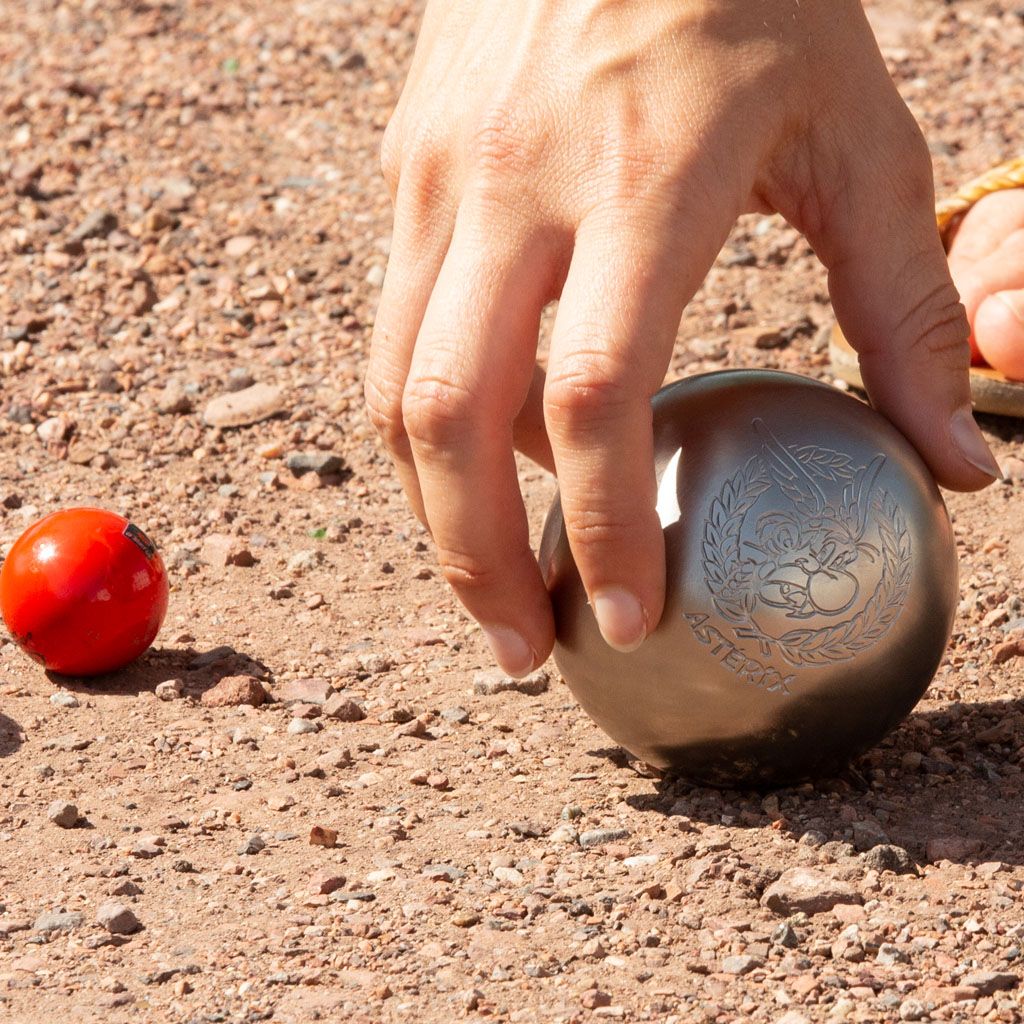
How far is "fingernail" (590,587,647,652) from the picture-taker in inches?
124

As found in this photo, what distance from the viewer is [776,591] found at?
3283mm

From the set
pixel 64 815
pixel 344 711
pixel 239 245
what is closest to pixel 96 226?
pixel 239 245

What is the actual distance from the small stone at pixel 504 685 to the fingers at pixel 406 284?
0.98m

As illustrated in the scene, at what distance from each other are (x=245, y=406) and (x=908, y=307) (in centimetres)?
311

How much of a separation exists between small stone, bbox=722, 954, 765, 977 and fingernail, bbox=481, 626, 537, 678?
0.73 m

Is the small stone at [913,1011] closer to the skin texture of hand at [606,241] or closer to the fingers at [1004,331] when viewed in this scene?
the skin texture of hand at [606,241]

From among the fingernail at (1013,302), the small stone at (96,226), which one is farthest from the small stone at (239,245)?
the fingernail at (1013,302)

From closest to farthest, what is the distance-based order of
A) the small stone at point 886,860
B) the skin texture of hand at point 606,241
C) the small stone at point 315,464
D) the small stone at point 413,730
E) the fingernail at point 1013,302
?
the skin texture of hand at point 606,241, the small stone at point 886,860, the small stone at point 413,730, the fingernail at point 1013,302, the small stone at point 315,464

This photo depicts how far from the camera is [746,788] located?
3695mm

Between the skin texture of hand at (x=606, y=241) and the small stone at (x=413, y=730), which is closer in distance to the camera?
the skin texture of hand at (x=606, y=241)

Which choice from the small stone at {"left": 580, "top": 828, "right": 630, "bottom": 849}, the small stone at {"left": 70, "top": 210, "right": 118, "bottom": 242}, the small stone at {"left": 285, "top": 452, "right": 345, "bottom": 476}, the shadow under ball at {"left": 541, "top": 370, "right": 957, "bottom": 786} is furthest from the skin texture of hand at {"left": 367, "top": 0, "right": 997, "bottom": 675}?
the small stone at {"left": 70, "top": 210, "right": 118, "bottom": 242}

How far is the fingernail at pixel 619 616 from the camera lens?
3152 mm

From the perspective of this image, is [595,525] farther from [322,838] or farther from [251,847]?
[251,847]

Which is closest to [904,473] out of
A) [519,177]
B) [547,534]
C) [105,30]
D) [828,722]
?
[828,722]
